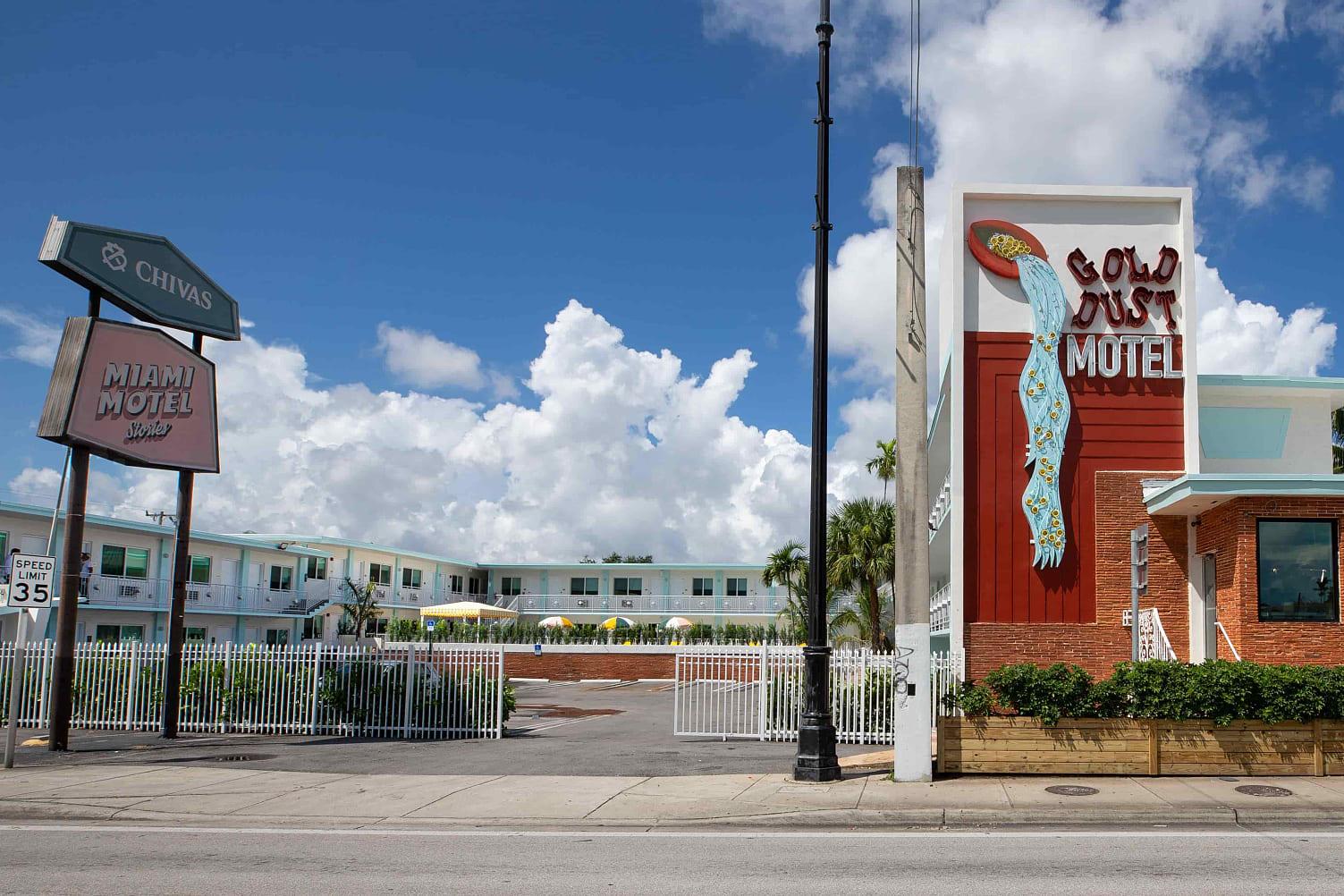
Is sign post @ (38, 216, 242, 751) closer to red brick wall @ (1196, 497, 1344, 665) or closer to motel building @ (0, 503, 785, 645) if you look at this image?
motel building @ (0, 503, 785, 645)

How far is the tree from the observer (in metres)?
48.8

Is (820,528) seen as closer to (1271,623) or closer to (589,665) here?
(1271,623)

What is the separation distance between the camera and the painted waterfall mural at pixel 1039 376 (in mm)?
19859

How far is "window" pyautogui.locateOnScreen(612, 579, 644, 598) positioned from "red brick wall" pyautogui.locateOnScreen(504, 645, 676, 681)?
15832 millimetres

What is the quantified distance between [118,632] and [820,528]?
32132 mm

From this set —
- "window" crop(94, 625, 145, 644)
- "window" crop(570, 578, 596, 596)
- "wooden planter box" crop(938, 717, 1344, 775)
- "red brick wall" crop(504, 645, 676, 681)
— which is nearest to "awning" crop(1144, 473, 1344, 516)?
"wooden planter box" crop(938, 717, 1344, 775)

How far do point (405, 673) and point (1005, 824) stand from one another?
11894 mm

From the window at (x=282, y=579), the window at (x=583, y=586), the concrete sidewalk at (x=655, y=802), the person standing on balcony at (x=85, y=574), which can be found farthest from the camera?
the window at (x=583, y=586)

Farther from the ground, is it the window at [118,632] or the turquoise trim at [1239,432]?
the turquoise trim at [1239,432]

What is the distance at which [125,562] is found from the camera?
125 ft

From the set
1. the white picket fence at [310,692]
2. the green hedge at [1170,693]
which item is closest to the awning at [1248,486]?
the green hedge at [1170,693]

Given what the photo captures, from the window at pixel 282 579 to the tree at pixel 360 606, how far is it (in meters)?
2.40

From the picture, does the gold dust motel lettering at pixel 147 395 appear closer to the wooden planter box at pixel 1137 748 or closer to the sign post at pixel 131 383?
the sign post at pixel 131 383

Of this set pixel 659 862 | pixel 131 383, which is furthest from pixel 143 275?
pixel 659 862
